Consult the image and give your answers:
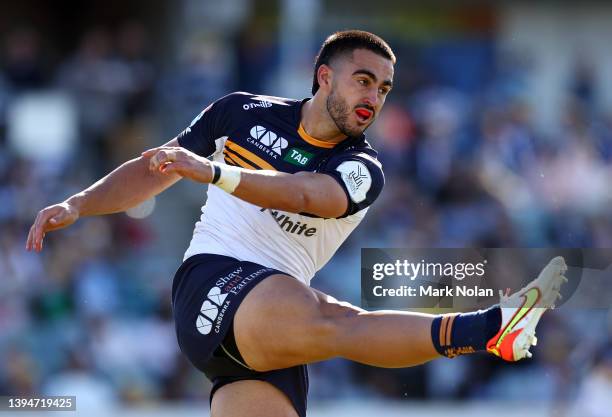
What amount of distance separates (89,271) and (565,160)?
4.87 metres

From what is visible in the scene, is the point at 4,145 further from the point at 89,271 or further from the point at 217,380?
the point at 217,380

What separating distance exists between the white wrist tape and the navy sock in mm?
1065

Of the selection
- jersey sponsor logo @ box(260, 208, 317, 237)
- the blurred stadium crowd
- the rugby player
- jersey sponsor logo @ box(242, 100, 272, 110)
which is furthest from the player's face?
the blurred stadium crowd

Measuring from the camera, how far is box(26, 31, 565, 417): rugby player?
5.18 metres

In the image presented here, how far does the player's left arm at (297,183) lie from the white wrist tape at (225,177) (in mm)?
17

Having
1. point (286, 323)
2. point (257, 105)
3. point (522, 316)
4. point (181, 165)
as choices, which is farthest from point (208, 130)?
point (522, 316)

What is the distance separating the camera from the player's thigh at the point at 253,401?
5.66 meters

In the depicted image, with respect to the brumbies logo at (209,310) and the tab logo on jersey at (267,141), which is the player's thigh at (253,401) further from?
the tab logo on jersey at (267,141)

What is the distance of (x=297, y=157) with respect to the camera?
5.75 meters

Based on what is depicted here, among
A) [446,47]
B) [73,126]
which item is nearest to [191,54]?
[73,126]

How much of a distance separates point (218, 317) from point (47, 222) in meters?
0.91

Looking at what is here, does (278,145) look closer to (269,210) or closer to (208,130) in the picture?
(269,210)

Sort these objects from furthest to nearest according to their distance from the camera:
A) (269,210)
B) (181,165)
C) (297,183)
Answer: (269,210) → (297,183) → (181,165)

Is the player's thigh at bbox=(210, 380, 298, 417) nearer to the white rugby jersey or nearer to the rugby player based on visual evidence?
the rugby player
